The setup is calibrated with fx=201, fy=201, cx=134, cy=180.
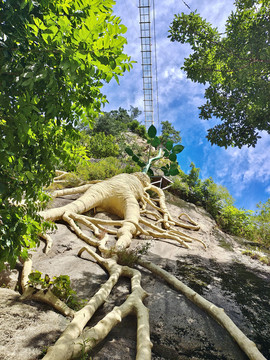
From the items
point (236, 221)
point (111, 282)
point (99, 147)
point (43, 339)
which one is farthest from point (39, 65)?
point (99, 147)

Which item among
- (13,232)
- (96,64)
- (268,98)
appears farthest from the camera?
(268,98)

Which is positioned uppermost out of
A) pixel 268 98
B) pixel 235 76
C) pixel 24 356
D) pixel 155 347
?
pixel 235 76

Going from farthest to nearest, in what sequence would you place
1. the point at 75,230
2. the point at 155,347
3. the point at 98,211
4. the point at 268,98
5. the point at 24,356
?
the point at 98,211 → the point at 268,98 → the point at 75,230 → the point at 155,347 → the point at 24,356

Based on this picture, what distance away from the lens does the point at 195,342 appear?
2.38 meters

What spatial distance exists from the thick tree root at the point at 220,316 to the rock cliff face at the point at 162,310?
0.29 ft

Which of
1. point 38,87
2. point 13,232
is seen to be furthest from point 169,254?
point 38,87

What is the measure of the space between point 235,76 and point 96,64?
20.7 feet

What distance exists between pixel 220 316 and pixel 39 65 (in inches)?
135

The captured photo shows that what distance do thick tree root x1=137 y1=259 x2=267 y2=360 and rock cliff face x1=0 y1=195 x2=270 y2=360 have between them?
0.09 meters

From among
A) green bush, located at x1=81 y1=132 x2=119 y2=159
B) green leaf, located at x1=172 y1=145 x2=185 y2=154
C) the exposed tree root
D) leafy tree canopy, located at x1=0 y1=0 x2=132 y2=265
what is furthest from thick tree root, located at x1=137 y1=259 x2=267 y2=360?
green bush, located at x1=81 y1=132 x2=119 y2=159

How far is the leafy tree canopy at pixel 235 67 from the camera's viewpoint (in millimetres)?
5672

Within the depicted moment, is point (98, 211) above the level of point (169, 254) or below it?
above

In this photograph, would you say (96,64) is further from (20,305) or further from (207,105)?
(207,105)

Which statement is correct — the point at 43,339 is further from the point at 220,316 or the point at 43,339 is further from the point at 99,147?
the point at 99,147
